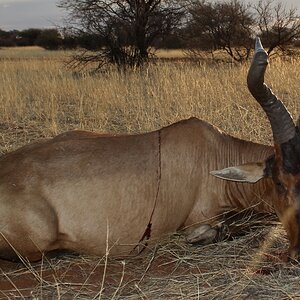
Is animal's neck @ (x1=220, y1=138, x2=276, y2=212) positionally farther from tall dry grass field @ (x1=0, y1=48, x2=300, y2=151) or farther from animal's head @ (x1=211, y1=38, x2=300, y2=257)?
tall dry grass field @ (x1=0, y1=48, x2=300, y2=151)

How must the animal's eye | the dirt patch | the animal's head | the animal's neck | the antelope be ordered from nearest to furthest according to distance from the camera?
the dirt patch
the animal's head
the animal's eye
the antelope
the animal's neck

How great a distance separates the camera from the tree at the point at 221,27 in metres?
24.0

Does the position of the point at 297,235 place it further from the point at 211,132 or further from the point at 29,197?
the point at 29,197

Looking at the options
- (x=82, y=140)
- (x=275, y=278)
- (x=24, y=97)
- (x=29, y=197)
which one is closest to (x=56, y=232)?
(x=29, y=197)

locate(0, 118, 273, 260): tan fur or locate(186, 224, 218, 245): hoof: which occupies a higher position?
locate(0, 118, 273, 260): tan fur

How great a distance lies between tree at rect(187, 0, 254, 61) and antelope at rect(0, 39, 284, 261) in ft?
60.2

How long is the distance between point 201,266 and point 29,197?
152cm

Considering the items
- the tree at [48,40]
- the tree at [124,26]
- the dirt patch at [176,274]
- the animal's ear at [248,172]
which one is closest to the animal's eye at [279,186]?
the animal's ear at [248,172]

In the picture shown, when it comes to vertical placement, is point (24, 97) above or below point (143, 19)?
below

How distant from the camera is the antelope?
5055 mm

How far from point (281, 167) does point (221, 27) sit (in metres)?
20.6

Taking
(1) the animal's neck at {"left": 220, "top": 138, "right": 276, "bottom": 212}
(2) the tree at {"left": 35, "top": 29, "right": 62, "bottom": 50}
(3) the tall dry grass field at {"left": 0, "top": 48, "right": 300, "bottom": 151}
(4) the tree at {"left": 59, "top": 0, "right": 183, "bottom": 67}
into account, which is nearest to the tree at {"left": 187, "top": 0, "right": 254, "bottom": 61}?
(4) the tree at {"left": 59, "top": 0, "right": 183, "bottom": 67}

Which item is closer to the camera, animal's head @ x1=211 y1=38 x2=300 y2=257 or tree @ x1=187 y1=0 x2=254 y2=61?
animal's head @ x1=211 y1=38 x2=300 y2=257

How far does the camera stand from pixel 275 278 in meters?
4.59
